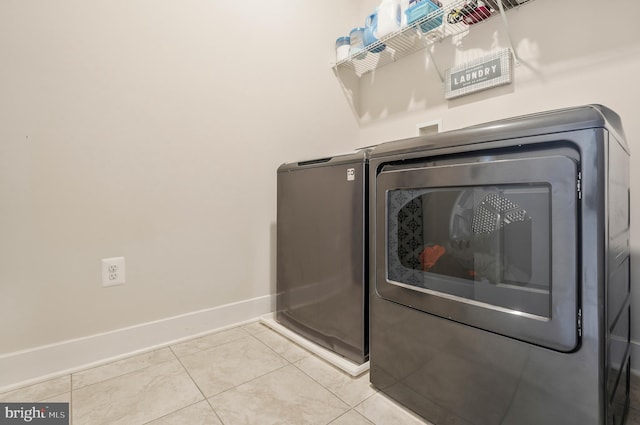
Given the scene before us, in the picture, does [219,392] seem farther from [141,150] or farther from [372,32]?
[372,32]

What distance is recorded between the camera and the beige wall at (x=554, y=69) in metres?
1.10

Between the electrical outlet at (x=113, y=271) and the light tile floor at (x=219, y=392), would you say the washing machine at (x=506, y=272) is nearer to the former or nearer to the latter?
the light tile floor at (x=219, y=392)

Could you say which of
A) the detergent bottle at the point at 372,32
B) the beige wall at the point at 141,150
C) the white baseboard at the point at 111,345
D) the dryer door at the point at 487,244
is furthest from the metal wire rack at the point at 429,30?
the white baseboard at the point at 111,345

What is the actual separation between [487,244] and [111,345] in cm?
140

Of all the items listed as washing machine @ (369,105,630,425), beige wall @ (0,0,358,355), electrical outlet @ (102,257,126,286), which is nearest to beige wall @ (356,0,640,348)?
washing machine @ (369,105,630,425)

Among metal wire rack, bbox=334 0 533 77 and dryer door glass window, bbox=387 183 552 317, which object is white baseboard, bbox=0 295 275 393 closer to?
dryer door glass window, bbox=387 183 552 317

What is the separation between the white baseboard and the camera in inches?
40.6

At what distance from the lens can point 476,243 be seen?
0.79 metres

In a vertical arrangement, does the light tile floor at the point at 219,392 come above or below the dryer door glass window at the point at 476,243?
below

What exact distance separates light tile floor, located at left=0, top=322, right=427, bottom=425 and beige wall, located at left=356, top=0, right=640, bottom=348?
109 cm

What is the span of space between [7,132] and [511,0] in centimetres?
201

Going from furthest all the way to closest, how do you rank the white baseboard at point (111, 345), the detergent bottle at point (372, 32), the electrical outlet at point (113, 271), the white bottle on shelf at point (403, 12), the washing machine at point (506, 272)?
the detergent bottle at point (372, 32)
the white bottle on shelf at point (403, 12)
the electrical outlet at point (113, 271)
the white baseboard at point (111, 345)
the washing machine at point (506, 272)

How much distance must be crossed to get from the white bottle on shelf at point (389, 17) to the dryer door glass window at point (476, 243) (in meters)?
1.10

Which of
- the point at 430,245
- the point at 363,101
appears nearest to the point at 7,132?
the point at 430,245
